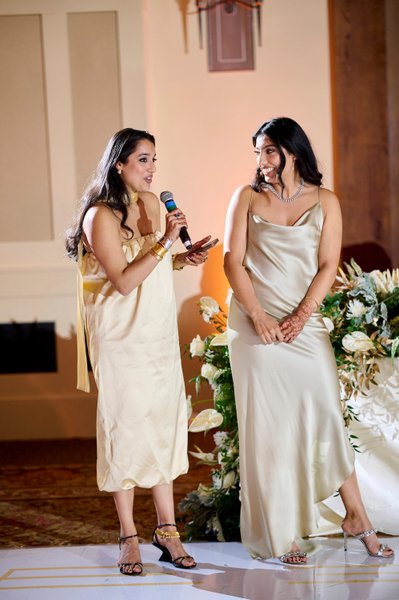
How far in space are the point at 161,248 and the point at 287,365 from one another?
0.69 metres

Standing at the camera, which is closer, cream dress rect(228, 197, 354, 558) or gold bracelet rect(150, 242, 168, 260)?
gold bracelet rect(150, 242, 168, 260)

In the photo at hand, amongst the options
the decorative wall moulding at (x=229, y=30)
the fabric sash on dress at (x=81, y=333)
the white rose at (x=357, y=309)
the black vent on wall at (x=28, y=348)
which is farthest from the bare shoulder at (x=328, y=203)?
the black vent on wall at (x=28, y=348)

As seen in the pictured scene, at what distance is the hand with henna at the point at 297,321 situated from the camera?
3.07 meters

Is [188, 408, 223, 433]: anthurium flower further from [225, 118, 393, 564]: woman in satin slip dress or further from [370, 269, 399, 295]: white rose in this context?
[370, 269, 399, 295]: white rose

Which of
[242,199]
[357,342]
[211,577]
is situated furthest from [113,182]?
[211,577]

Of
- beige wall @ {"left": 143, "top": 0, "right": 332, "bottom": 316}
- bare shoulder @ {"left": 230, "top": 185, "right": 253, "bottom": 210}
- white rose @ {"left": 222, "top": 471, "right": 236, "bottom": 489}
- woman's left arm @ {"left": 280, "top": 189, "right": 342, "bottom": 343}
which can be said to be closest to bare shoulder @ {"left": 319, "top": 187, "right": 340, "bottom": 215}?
woman's left arm @ {"left": 280, "top": 189, "right": 342, "bottom": 343}

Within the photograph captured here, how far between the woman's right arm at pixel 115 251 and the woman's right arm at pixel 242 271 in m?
0.26

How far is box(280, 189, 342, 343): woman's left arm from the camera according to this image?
10.1 feet

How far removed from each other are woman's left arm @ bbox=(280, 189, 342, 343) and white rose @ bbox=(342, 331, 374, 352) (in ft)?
1.03

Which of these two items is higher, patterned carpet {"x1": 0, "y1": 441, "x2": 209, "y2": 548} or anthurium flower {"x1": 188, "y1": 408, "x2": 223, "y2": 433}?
anthurium flower {"x1": 188, "y1": 408, "x2": 223, "y2": 433}

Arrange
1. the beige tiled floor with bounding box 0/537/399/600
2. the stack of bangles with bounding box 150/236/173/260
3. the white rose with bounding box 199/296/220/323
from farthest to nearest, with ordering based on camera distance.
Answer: the white rose with bounding box 199/296/220/323, the stack of bangles with bounding box 150/236/173/260, the beige tiled floor with bounding box 0/537/399/600

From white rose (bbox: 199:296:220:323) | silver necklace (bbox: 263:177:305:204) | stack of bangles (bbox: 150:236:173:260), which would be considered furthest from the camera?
white rose (bbox: 199:296:220:323)

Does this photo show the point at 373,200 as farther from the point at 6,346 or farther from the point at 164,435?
the point at 164,435

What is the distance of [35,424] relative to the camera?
602cm
